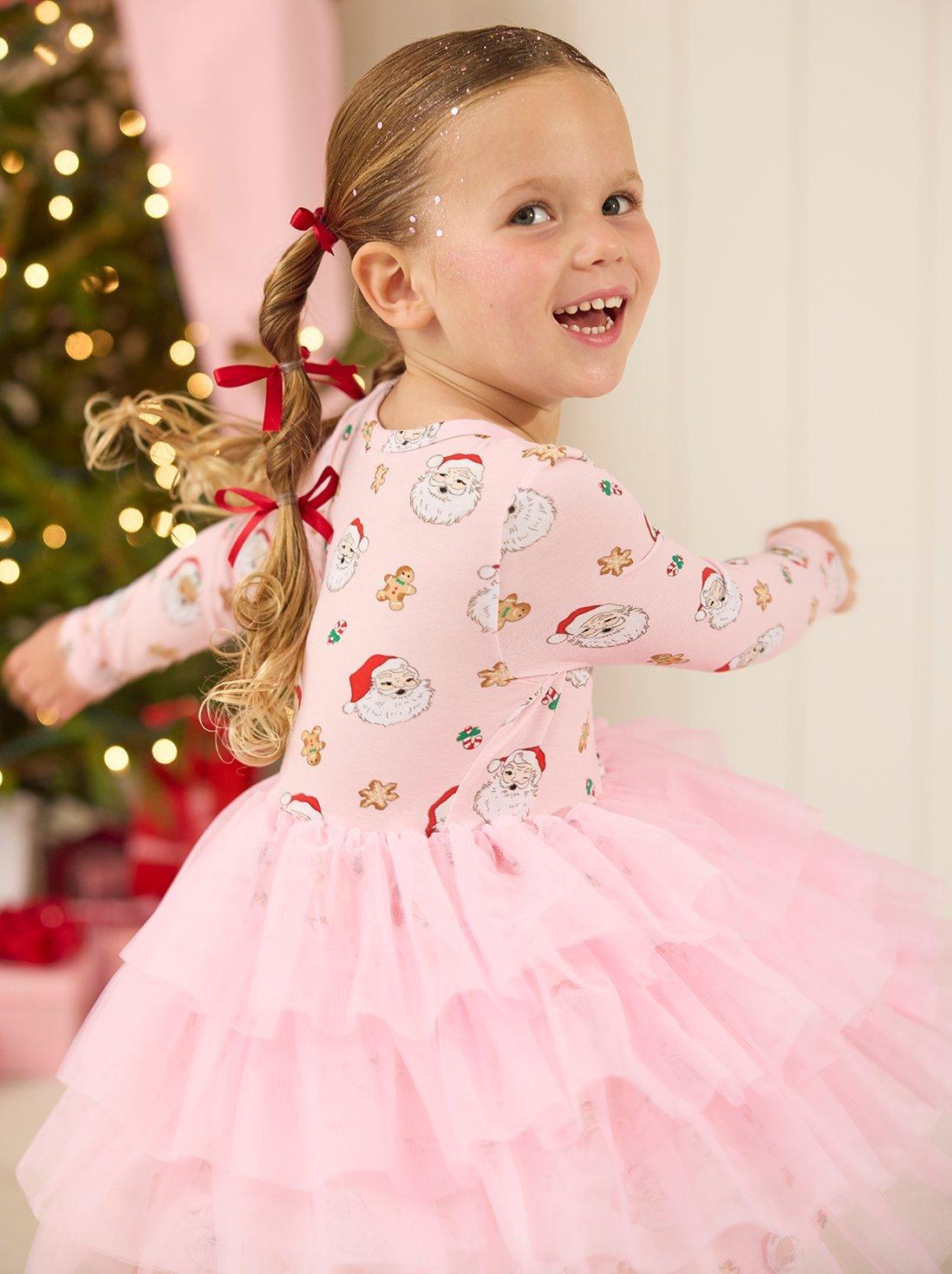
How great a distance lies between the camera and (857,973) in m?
0.83

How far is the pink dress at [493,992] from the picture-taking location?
733 millimetres

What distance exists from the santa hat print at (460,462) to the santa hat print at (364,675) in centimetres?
13

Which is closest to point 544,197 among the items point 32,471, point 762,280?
point 762,280

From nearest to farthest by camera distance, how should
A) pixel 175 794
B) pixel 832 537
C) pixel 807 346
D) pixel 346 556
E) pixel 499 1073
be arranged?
pixel 499 1073 < pixel 346 556 < pixel 832 537 < pixel 807 346 < pixel 175 794

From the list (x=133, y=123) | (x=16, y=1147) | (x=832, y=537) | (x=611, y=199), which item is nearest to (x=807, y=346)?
(x=832, y=537)

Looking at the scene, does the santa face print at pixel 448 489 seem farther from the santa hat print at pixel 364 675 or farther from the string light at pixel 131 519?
the string light at pixel 131 519

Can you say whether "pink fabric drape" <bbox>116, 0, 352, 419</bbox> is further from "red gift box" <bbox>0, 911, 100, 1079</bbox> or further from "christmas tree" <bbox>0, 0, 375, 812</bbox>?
"red gift box" <bbox>0, 911, 100, 1079</bbox>

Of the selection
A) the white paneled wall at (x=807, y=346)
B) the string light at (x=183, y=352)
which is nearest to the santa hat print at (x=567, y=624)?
the white paneled wall at (x=807, y=346)

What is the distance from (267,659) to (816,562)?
433mm

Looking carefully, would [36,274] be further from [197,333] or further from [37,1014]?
[37,1014]

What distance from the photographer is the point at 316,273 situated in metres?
0.94

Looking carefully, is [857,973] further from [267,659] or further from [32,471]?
[32,471]

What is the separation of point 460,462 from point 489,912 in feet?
0.94

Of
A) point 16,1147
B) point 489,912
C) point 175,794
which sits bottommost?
point 16,1147
